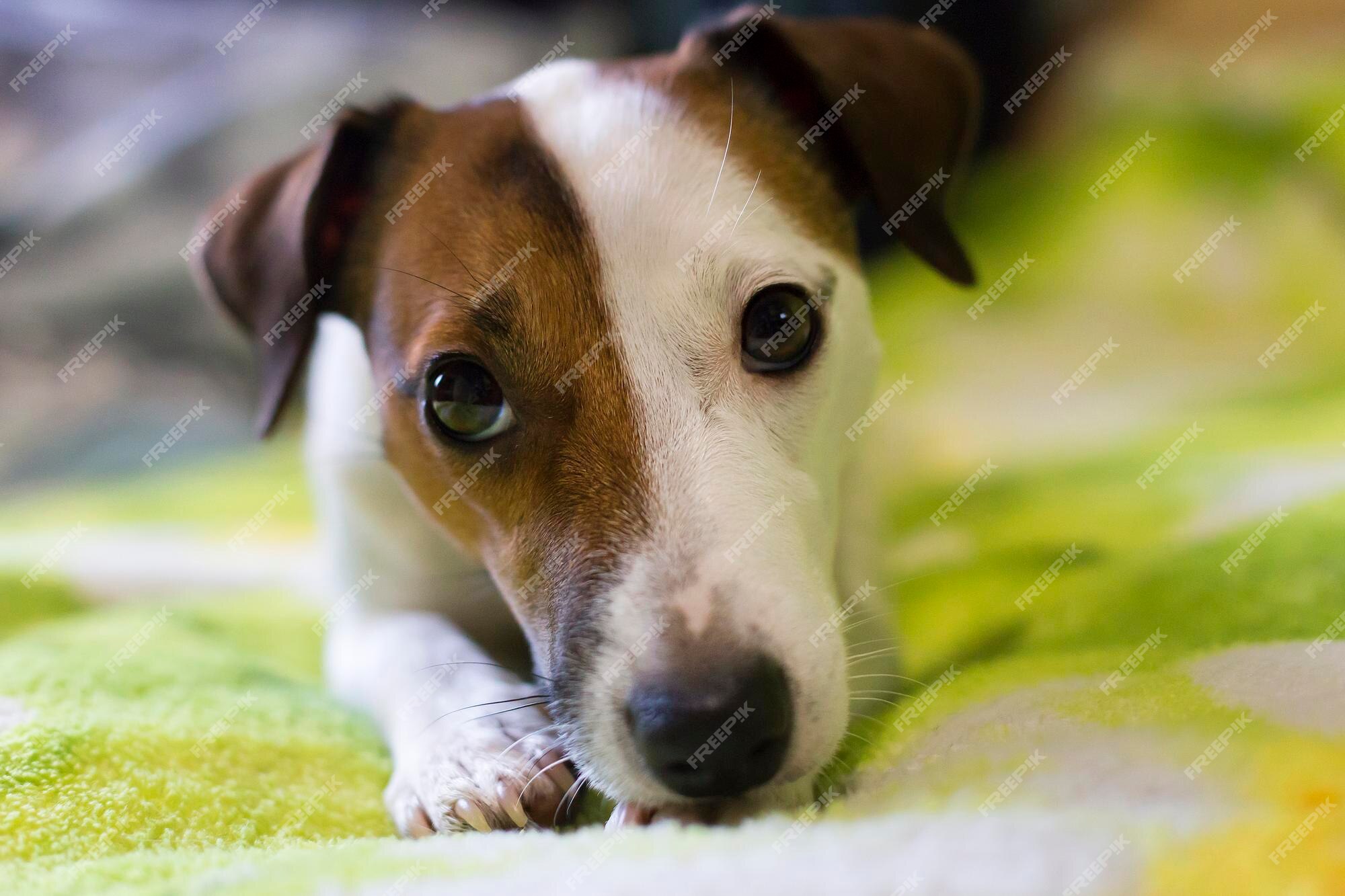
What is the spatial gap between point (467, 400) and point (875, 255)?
3.12 m

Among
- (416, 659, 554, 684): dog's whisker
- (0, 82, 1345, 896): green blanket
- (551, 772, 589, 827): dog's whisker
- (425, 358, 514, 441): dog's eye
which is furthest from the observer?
(416, 659, 554, 684): dog's whisker

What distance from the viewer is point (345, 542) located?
2.62 meters

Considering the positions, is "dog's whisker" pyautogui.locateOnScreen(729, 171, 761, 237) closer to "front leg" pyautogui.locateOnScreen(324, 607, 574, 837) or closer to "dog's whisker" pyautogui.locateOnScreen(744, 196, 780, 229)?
"dog's whisker" pyautogui.locateOnScreen(744, 196, 780, 229)

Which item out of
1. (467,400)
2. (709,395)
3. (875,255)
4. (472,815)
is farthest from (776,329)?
(875,255)

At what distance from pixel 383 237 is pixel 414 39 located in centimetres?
293

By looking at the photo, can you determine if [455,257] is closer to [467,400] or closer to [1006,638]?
[467,400]

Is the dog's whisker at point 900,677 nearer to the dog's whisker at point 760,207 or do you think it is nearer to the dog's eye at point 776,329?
the dog's eye at point 776,329

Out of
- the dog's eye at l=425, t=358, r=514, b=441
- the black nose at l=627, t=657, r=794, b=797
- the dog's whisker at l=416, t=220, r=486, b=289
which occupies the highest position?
the dog's whisker at l=416, t=220, r=486, b=289

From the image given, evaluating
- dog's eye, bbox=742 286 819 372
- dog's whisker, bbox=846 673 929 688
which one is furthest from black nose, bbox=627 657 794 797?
dog's eye, bbox=742 286 819 372

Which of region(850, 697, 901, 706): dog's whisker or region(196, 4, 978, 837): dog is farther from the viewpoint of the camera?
region(850, 697, 901, 706): dog's whisker

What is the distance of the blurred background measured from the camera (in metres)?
3.71

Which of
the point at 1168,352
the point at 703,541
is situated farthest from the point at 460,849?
the point at 1168,352

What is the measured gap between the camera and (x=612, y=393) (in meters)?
1.78

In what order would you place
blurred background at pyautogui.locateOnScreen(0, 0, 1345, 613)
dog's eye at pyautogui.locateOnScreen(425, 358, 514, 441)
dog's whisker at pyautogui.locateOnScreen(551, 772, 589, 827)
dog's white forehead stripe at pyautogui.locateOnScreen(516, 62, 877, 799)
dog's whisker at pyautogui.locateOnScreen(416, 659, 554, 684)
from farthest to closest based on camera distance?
blurred background at pyautogui.locateOnScreen(0, 0, 1345, 613) < dog's whisker at pyautogui.locateOnScreen(416, 659, 554, 684) < dog's eye at pyautogui.locateOnScreen(425, 358, 514, 441) < dog's whisker at pyautogui.locateOnScreen(551, 772, 589, 827) < dog's white forehead stripe at pyautogui.locateOnScreen(516, 62, 877, 799)
